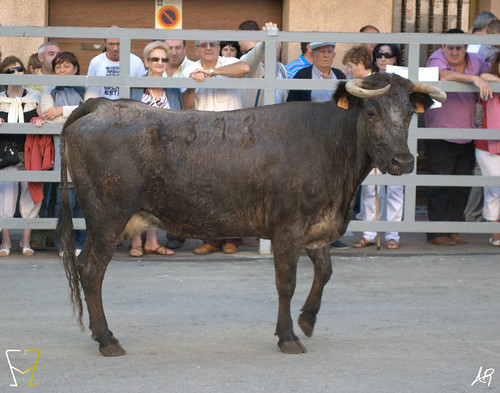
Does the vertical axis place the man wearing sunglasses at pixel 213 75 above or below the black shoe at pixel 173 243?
above

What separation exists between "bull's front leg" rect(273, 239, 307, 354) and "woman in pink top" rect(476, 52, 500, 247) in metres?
4.39

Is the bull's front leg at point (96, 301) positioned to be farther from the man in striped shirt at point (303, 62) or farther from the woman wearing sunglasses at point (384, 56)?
the woman wearing sunglasses at point (384, 56)

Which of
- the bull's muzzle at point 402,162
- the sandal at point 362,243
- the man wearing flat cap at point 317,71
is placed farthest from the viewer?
the sandal at point 362,243

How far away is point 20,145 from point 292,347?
4.82m

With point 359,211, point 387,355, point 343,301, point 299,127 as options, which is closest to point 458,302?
point 343,301

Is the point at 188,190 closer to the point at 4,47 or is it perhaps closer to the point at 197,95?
the point at 197,95

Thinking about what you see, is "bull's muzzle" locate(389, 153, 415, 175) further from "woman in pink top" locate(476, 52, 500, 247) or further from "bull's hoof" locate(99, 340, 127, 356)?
"woman in pink top" locate(476, 52, 500, 247)

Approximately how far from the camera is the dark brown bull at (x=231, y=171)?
632 centimetres

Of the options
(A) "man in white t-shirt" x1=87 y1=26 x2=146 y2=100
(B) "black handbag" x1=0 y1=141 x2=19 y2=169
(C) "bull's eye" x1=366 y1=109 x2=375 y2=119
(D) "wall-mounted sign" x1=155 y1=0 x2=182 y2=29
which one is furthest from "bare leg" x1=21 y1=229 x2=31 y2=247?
(C) "bull's eye" x1=366 y1=109 x2=375 y2=119

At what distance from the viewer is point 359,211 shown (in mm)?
10930

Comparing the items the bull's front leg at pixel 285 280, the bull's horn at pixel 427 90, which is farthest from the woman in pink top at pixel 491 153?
the bull's front leg at pixel 285 280

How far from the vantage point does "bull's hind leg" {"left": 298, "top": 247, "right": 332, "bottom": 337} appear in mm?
6641

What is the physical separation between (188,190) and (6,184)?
393 centimetres

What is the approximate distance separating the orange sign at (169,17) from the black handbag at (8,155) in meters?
3.85
